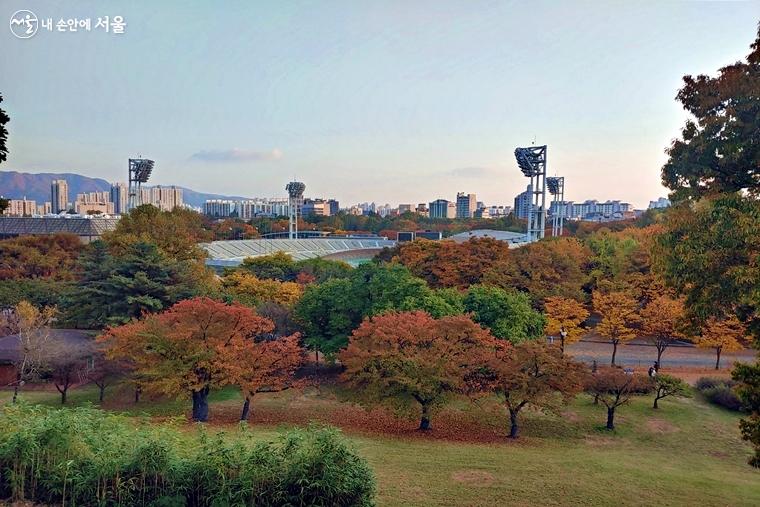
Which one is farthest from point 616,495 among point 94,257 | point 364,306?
point 94,257

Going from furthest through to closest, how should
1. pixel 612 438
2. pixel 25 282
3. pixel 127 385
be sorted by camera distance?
pixel 25 282, pixel 127 385, pixel 612 438

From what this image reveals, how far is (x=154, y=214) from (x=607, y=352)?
26.4 metres

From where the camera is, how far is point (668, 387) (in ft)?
50.2

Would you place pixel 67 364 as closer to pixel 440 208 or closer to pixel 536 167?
pixel 536 167

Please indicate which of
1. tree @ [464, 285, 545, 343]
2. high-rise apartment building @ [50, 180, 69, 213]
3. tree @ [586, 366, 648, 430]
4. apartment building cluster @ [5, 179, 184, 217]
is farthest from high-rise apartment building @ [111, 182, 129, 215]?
tree @ [586, 366, 648, 430]

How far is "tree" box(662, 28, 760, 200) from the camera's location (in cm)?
819

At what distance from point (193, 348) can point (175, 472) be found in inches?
291

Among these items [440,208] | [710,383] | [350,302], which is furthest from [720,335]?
[440,208]

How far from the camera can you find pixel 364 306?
17844mm

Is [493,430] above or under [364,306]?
under

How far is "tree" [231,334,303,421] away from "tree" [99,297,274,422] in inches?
1.8

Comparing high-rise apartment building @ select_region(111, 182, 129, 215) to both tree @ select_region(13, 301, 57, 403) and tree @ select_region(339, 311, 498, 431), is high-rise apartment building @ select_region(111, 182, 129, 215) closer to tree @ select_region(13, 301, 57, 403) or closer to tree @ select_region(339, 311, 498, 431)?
tree @ select_region(13, 301, 57, 403)

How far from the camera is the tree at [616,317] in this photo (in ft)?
68.9

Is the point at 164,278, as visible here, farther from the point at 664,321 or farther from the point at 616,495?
the point at 664,321
